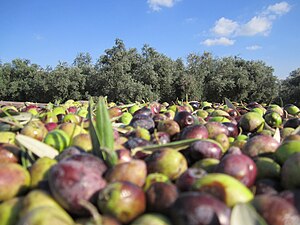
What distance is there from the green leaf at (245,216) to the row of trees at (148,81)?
40008 mm

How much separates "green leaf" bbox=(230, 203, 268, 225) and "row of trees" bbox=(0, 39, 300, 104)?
40008 mm

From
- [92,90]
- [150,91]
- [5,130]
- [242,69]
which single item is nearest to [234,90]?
[242,69]

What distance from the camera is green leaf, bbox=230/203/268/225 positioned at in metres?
1.11

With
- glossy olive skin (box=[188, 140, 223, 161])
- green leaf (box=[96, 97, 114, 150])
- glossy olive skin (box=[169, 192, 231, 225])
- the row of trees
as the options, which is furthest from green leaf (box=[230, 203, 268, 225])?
the row of trees

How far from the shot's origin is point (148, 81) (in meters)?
44.9

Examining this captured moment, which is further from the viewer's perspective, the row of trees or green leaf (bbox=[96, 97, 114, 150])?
the row of trees

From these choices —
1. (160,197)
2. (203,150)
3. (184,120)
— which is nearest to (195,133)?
(203,150)

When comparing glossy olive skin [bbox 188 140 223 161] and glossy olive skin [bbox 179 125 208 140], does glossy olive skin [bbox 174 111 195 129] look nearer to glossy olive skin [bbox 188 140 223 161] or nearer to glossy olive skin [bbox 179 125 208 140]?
glossy olive skin [bbox 179 125 208 140]

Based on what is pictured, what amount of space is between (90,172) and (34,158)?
0.66m

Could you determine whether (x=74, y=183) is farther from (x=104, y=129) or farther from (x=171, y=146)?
(x=171, y=146)

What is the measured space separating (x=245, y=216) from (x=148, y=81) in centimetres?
4407

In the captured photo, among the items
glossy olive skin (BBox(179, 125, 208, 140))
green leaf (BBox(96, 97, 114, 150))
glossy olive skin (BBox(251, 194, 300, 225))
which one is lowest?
glossy olive skin (BBox(251, 194, 300, 225))

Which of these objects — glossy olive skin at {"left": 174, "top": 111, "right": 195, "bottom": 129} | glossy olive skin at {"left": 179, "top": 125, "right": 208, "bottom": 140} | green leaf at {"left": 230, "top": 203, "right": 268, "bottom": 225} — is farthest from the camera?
glossy olive skin at {"left": 174, "top": 111, "right": 195, "bottom": 129}

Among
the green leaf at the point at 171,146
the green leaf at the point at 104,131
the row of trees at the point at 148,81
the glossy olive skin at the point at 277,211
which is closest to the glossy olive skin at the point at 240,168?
the glossy olive skin at the point at 277,211
